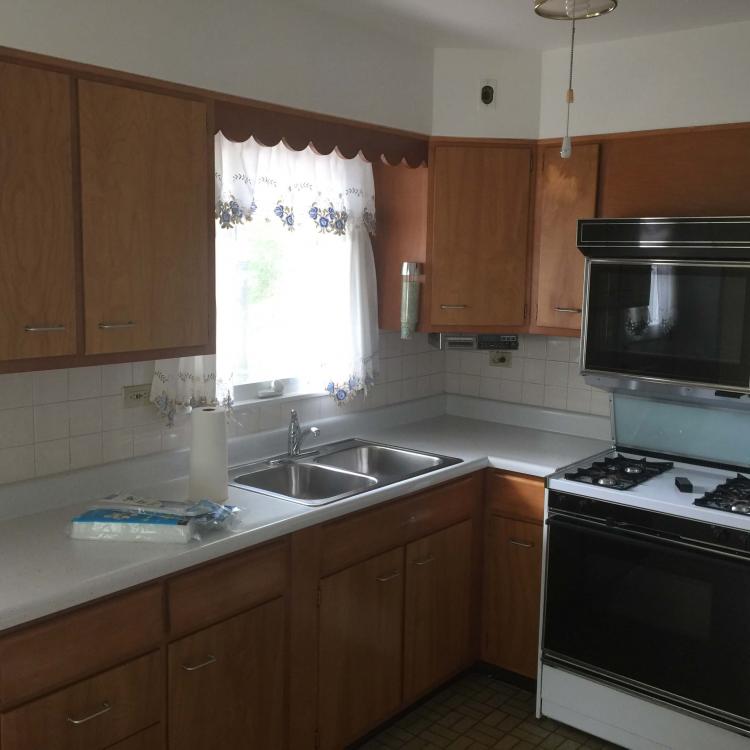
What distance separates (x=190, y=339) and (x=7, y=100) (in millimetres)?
758

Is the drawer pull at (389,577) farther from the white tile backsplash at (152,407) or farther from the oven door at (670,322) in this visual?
the oven door at (670,322)

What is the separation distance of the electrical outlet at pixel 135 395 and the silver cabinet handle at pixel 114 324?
41cm

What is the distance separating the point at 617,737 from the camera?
8.96 ft

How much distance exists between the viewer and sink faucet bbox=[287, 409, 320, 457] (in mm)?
2936

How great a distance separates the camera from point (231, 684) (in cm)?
218

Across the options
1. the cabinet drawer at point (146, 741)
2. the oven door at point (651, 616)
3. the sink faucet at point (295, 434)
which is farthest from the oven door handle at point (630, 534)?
the cabinet drawer at point (146, 741)

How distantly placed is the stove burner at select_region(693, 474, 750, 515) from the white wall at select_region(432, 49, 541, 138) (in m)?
1.45

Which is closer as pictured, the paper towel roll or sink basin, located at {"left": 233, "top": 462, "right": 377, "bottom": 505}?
the paper towel roll

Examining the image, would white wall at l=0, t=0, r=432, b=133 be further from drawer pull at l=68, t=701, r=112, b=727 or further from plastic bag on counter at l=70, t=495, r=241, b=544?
drawer pull at l=68, t=701, r=112, b=727

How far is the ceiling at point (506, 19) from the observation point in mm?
2559

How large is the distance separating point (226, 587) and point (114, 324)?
28.9 inches

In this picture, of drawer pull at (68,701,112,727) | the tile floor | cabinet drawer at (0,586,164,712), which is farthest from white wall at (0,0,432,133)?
the tile floor

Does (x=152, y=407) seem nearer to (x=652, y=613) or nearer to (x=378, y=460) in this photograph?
(x=378, y=460)

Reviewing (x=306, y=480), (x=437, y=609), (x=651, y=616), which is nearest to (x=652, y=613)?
(x=651, y=616)
